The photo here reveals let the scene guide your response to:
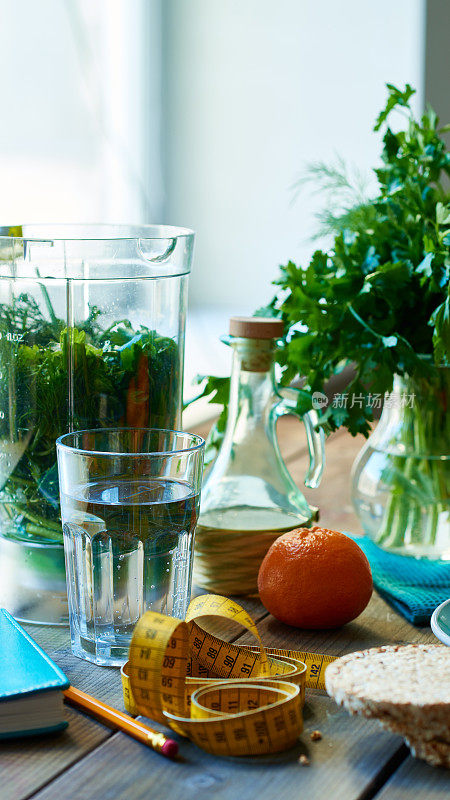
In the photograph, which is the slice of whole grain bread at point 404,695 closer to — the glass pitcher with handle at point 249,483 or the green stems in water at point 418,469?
the glass pitcher with handle at point 249,483

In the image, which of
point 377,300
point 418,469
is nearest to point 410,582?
point 418,469

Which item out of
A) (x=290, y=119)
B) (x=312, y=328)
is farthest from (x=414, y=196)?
(x=290, y=119)

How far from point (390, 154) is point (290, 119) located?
1817mm

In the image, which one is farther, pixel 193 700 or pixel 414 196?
pixel 414 196

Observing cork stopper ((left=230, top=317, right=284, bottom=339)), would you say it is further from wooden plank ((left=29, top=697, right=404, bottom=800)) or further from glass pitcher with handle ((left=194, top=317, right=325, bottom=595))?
wooden plank ((left=29, top=697, right=404, bottom=800))

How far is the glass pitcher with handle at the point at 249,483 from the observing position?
94cm

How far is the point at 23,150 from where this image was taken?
201 cm

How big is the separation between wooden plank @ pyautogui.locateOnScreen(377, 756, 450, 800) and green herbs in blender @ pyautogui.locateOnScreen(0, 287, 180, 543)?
0.39m

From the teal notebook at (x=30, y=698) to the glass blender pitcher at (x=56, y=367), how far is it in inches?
6.7

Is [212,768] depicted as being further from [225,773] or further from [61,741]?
[61,741]

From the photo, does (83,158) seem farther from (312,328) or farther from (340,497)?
(312,328)

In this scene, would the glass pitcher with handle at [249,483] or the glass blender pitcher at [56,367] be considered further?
the glass pitcher with handle at [249,483]

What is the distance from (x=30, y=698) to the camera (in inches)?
25.5

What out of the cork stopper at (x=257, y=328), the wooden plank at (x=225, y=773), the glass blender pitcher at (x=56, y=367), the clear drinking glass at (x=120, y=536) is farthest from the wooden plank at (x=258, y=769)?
the cork stopper at (x=257, y=328)
